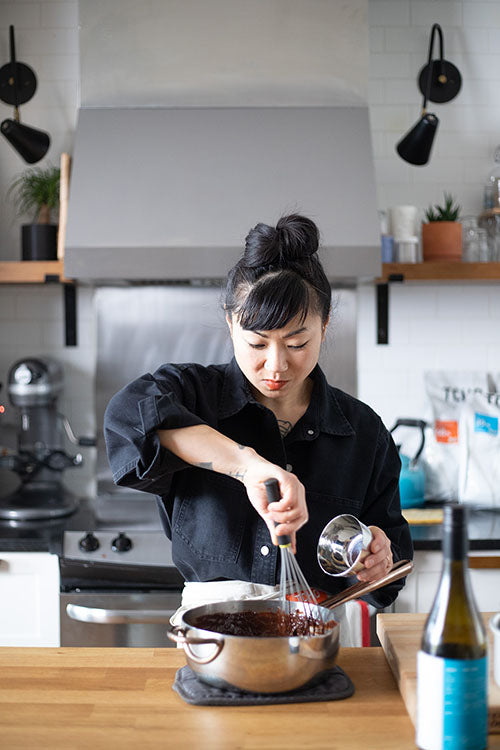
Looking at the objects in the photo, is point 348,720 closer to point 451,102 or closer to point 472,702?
point 472,702

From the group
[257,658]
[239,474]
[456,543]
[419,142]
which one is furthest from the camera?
[419,142]

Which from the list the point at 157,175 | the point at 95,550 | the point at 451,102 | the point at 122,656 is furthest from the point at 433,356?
the point at 122,656

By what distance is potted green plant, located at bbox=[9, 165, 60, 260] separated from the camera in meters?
3.25

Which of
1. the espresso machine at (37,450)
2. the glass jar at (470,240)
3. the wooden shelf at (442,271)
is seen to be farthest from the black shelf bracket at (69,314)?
the glass jar at (470,240)

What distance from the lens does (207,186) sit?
2.92 meters

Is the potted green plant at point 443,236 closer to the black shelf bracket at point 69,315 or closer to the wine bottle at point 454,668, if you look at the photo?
the black shelf bracket at point 69,315

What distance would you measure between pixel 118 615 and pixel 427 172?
6.92 ft

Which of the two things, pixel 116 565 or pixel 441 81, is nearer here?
pixel 116 565

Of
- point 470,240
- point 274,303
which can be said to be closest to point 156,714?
point 274,303

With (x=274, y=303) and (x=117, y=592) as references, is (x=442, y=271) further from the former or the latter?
(x=274, y=303)

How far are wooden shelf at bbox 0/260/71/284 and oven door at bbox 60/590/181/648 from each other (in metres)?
1.18

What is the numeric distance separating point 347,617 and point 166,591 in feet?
3.34

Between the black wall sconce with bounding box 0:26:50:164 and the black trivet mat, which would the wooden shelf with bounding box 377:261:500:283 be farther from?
the black trivet mat

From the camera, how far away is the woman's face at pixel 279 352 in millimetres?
1561
